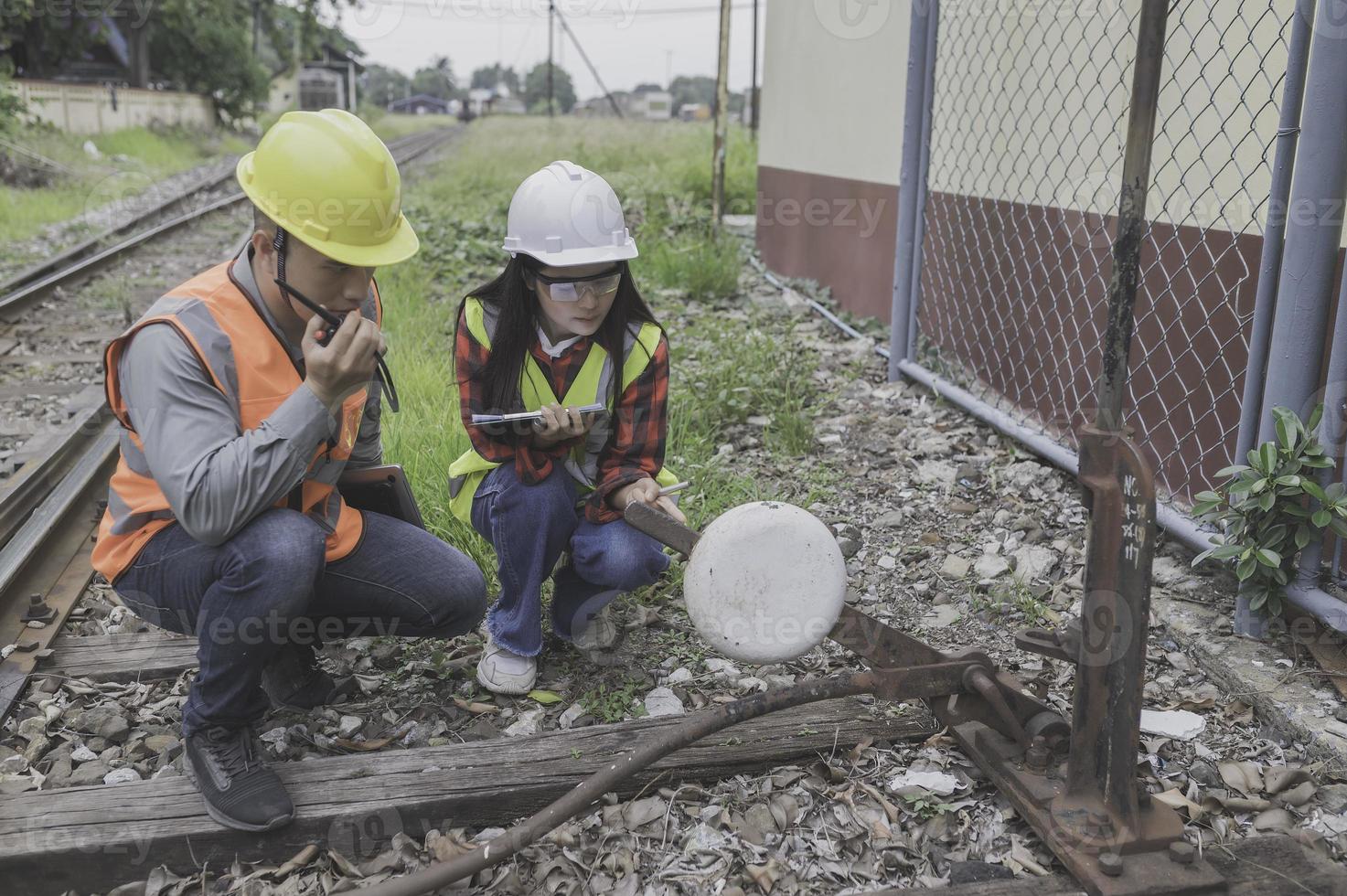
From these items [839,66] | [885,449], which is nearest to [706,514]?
[885,449]

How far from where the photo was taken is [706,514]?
3.76 metres

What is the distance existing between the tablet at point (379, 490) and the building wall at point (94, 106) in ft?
55.1

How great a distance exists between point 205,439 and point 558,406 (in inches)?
31.1

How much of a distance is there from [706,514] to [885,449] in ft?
3.48

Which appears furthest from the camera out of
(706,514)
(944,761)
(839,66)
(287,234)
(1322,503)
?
(839,66)

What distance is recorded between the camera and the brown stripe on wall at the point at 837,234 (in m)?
6.07

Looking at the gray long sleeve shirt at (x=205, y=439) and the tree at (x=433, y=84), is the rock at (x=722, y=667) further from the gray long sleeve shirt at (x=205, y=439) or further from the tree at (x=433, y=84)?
the tree at (x=433, y=84)

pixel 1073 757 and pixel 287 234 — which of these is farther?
pixel 287 234

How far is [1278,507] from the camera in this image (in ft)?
8.89

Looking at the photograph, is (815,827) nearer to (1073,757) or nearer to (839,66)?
(1073,757)

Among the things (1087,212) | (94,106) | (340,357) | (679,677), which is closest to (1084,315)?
(1087,212)

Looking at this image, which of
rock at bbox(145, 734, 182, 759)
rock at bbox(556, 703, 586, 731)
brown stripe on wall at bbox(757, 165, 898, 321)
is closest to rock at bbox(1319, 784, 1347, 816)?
rock at bbox(556, 703, 586, 731)

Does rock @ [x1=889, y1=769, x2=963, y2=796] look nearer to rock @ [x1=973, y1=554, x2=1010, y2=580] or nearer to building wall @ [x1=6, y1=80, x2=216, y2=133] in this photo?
rock @ [x1=973, y1=554, x2=1010, y2=580]

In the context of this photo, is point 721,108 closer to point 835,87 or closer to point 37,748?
point 835,87
